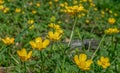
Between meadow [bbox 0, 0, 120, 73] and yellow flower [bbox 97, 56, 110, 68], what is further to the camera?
meadow [bbox 0, 0, 120, 73]

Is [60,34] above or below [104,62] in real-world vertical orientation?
below

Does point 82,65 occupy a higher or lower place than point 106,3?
higher

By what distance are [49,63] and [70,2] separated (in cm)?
443

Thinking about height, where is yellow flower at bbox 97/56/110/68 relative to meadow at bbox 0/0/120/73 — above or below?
above

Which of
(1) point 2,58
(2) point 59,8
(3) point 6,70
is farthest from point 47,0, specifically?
(3) point 6,70

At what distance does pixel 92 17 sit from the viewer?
660cm

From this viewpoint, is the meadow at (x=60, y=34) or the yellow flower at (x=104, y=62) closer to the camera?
the yellow flower at (x=104, y=62)

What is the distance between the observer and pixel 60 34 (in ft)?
→ 11.7

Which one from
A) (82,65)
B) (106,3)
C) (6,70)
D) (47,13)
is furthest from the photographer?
(106,3)

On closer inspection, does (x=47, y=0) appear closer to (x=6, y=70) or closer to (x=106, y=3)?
(x=106, y=3)

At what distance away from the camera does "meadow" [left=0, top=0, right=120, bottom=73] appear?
2.68 m

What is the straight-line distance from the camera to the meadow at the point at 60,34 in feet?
8.79

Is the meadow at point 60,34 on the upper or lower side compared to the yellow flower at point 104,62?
lower

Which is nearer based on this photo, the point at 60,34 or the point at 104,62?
the point at 104,62
